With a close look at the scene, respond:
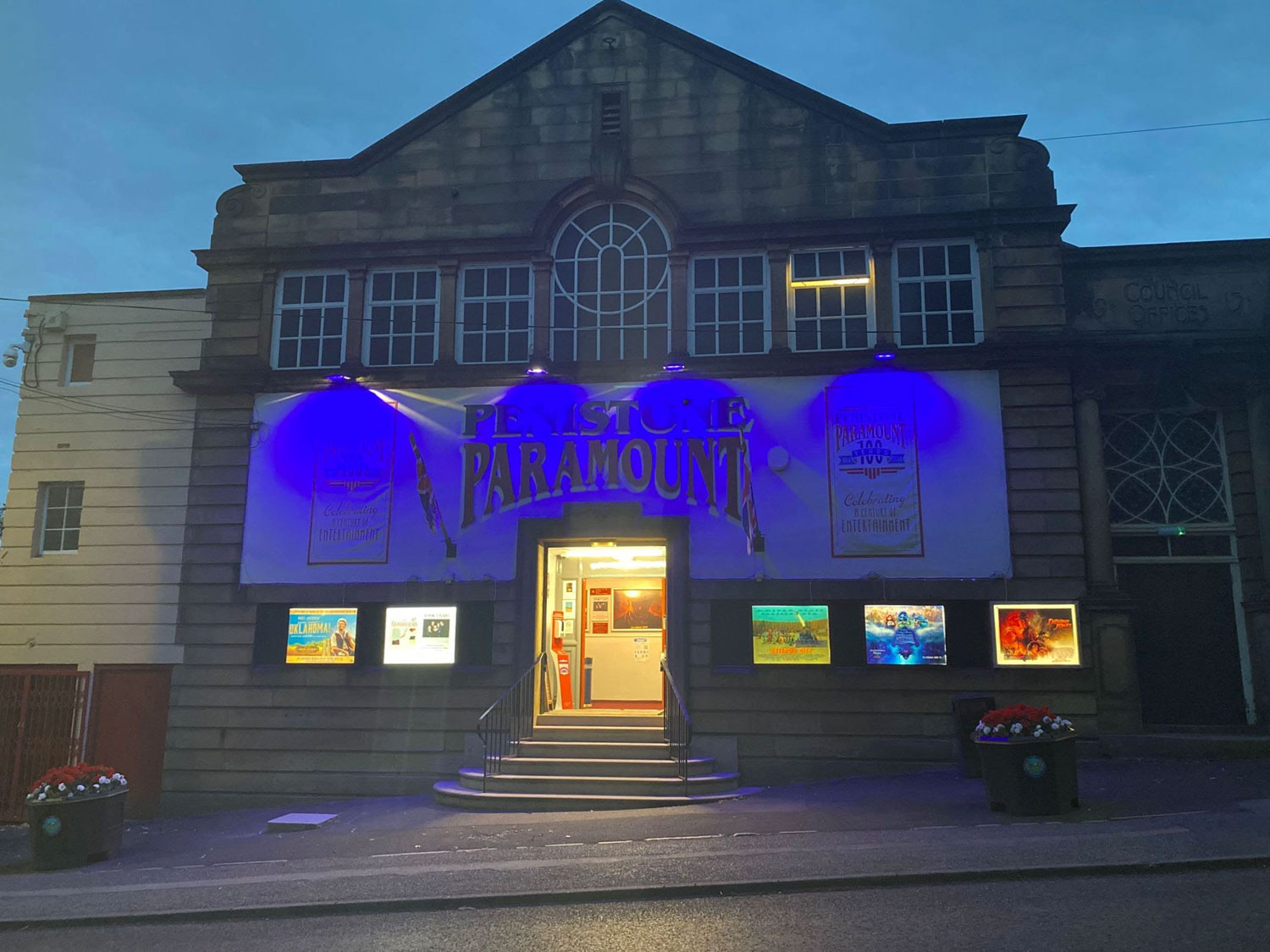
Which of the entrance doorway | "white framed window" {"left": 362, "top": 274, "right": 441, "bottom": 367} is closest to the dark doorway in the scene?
the entrance doorway

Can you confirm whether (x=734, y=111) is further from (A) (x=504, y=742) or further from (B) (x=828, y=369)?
(A) (x=504, y=742)

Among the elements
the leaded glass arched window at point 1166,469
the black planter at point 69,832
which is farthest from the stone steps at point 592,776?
the leaded glass arched window at point 1166,469

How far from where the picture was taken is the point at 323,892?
859cm

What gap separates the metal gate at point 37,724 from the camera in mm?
15430

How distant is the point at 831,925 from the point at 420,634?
9.34 metres

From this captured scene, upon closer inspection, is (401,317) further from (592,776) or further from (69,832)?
(69,832)

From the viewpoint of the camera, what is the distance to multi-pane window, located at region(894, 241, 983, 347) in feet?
49.4

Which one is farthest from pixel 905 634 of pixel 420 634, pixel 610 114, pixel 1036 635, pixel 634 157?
pixel 610 114

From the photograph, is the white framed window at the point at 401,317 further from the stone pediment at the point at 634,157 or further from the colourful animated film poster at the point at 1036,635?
the colourful animated film poster at the point at 1036,635

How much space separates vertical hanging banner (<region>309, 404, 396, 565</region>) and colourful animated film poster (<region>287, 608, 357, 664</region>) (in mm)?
810

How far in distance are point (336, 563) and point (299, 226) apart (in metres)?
5.91

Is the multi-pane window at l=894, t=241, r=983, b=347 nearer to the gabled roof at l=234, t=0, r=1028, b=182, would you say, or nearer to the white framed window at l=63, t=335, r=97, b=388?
the gabled roof at l=234, t=0, r=1028, b=182

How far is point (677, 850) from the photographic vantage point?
9422 mm

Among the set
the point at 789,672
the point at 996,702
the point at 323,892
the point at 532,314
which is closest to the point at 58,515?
the point at 532,314
